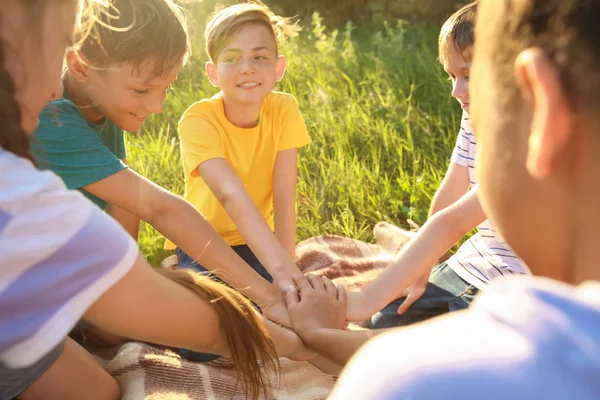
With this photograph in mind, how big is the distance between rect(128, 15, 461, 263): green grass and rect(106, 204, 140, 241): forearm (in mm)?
388

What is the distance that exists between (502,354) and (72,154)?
169cm

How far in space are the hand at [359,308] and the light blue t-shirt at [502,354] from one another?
157 cm

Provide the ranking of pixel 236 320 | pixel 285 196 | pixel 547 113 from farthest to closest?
1. pixel 285 196
2. pixel 236 320
3. pixel 547 113

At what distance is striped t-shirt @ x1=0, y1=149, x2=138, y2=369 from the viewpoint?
975mm

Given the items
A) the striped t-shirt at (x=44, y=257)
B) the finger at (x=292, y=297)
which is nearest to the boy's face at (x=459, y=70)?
the finger at (x=292, y=297)

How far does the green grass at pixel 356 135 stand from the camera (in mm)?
3172

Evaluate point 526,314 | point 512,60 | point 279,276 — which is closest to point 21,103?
point 512,60

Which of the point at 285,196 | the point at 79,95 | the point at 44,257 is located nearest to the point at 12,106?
the point at 44,257

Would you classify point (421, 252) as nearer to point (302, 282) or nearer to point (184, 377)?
point (302, 282)

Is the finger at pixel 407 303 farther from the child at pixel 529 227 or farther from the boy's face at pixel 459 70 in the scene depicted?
the child at pixel 529 227

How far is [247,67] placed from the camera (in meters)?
2.53

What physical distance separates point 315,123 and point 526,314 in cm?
312

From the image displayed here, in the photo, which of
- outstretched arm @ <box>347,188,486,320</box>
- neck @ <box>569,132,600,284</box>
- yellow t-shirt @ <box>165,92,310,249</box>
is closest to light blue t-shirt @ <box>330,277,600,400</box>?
neck @ <box>569,132,600,284</box>

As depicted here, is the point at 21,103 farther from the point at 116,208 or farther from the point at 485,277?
the point at 485,277
